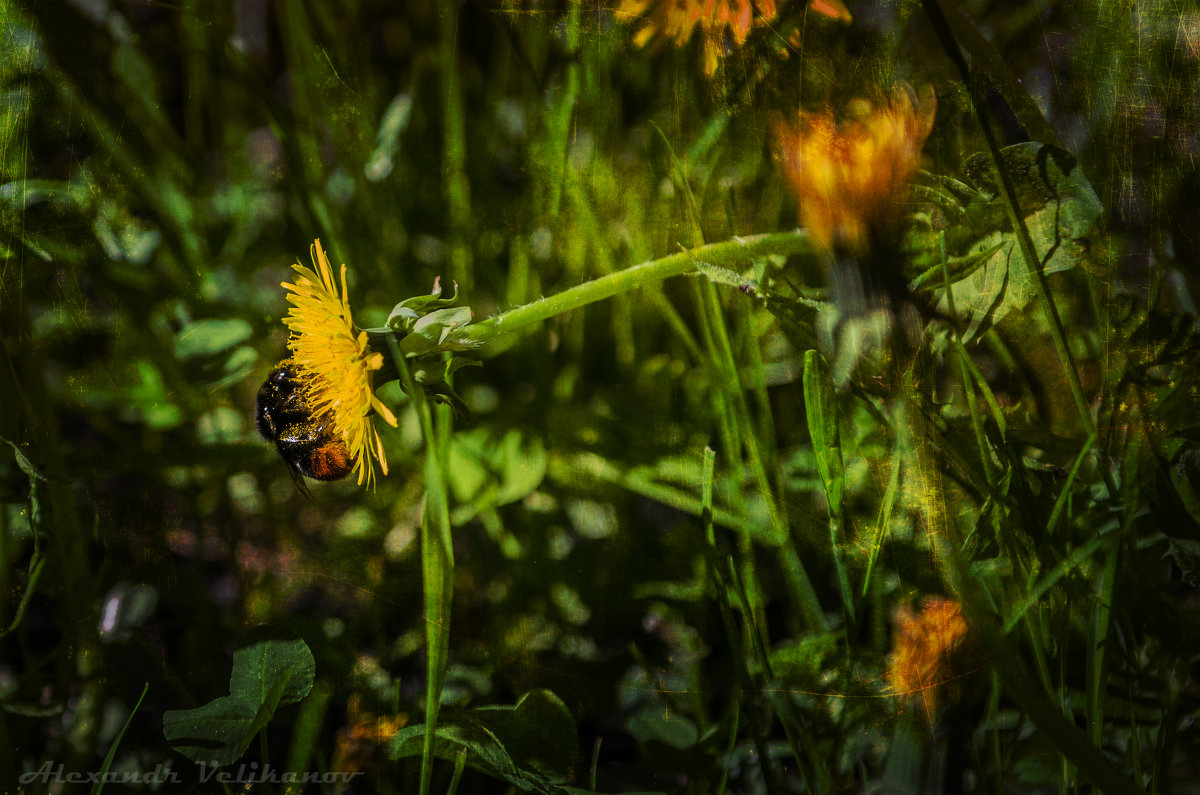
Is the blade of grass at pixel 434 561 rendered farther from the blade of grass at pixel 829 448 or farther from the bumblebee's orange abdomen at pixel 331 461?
the blade of grass at pixel 829 448

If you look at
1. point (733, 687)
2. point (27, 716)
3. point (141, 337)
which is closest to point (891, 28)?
point (733, 687)

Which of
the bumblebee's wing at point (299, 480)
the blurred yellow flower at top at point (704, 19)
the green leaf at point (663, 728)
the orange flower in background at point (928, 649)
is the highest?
the blurred yellow flower at top at point (704, 19)

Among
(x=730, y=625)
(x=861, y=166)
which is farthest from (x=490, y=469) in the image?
(x=861, y=166)

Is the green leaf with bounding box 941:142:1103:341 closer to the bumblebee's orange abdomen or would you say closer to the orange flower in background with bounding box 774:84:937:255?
the orange flower in background with bounding box 774:84:937:255


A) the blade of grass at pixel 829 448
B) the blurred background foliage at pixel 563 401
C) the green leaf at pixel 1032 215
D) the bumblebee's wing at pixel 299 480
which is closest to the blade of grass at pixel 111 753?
the blurred background foliage at pixel 563 401

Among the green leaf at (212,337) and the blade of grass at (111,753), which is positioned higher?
the green leaf at (212,337)

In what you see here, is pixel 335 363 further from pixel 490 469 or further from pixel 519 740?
pixel 519 740

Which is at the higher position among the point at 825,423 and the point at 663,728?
the point at 825,423
